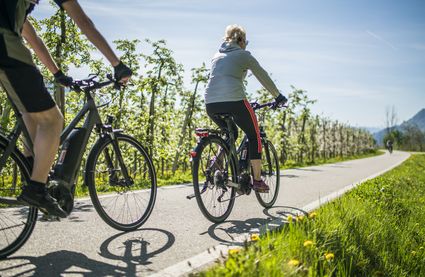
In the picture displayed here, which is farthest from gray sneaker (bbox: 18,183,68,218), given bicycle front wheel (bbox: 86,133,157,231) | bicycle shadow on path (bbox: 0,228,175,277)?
bicycle front wheel (bbox: 86,133,157,231)

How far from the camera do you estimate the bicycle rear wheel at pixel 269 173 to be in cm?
570

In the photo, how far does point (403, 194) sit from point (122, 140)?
6.56m

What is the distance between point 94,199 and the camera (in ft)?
11.4

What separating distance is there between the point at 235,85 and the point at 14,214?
2.76 meters

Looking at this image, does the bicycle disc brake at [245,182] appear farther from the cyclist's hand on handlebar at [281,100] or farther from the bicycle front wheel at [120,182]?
the bicycle front wheel at [120,182]

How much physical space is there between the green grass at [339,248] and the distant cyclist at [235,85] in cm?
126

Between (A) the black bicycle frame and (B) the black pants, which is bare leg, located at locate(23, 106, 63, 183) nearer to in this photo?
(A) the black bicycle frame

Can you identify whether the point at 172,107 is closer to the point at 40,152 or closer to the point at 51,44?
the point at 51,44

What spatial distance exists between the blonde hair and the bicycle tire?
1.31 meters

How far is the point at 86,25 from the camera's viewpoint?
9.95 feet

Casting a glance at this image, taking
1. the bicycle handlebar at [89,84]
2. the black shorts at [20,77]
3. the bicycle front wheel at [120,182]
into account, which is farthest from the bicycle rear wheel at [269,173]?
the black shorts at [20,77]

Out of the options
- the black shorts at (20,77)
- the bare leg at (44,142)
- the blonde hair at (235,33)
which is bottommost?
the bare leg at (44,142)

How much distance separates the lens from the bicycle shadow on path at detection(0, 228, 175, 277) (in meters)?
2.64

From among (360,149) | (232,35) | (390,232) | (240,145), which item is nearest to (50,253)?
(240,145)
